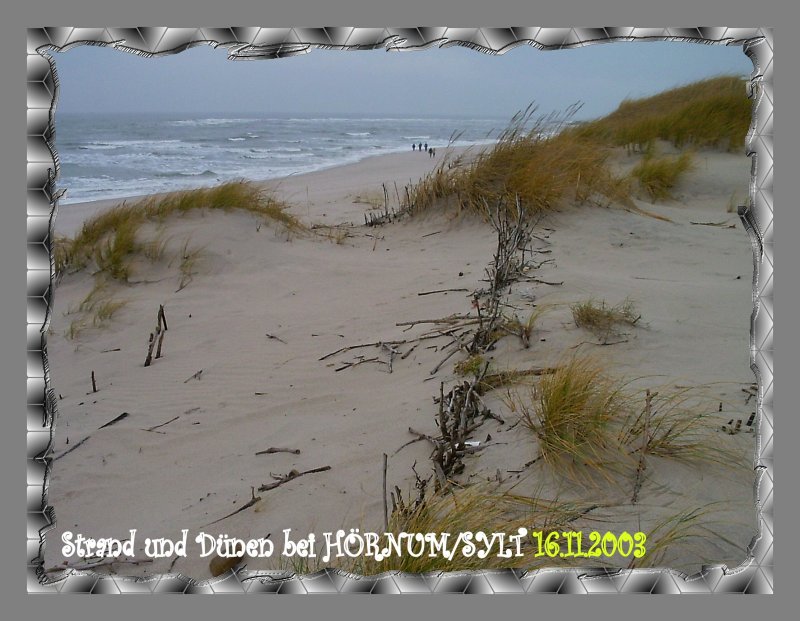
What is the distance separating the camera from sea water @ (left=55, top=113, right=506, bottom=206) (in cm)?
310

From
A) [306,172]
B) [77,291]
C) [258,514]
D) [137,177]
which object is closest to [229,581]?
[258,514]

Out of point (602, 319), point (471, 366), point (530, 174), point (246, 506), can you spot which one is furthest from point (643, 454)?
point (530, 174)

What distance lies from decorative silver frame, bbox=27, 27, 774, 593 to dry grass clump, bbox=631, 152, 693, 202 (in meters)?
4.08

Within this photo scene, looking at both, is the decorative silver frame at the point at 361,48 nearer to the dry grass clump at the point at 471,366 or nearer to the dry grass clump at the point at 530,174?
the dry grass clump at the point at 471,366

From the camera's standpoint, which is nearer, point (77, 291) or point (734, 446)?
point (734, 446)

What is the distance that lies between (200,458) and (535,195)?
3818mm

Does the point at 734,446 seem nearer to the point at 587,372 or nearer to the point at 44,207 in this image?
the point at 587,372

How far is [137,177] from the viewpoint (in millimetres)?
6879

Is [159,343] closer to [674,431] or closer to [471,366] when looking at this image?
[471,366]

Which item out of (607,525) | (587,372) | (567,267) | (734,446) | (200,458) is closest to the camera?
(607,525)

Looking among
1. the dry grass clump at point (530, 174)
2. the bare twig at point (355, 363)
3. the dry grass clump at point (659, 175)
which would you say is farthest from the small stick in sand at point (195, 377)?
the dry grass clump at point (659, 175)

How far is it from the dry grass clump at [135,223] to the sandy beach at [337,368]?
130 mm

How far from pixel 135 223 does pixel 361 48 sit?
11.4 feet

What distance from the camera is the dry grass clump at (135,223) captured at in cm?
488
